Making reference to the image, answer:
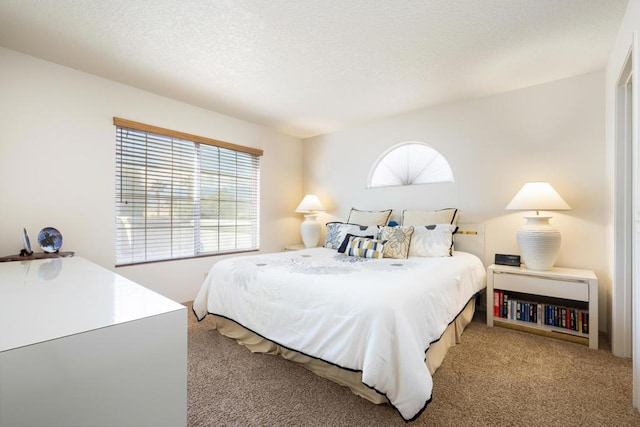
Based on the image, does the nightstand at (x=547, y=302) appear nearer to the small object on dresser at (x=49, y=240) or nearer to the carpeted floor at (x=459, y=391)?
the carpeted floor at (x=459, y=391)

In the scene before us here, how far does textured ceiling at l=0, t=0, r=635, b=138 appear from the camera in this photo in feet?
6.13

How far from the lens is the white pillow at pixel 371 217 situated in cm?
362

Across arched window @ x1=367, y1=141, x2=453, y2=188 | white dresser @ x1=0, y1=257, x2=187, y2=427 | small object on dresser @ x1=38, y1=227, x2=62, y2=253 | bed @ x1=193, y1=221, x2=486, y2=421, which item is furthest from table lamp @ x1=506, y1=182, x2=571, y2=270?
small object on dresser @ x1=38, y1=227, x2=62, y2=253

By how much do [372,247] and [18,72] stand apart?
11.1 feet

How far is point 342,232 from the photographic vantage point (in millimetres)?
3439

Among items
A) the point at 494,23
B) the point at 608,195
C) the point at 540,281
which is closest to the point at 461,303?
the point at 540,281

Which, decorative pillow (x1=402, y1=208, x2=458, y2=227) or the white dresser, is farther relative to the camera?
decorative pillow (x1=402, y1=208, x2=458, y2=227)

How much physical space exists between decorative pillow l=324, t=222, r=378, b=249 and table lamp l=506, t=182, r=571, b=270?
1.34m

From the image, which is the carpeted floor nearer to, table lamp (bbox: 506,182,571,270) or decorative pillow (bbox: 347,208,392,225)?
table lamp (bbox: 506,182,571,270)

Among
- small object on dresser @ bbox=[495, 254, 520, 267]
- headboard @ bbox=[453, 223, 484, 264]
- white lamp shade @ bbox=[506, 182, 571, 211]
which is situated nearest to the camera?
white lamp shade @ bbox=[506, 182, 571, 211]

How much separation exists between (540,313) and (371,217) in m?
1.90

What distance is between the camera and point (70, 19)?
1.97 meters

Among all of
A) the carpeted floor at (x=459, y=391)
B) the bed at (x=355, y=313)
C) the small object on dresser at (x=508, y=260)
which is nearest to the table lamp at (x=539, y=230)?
the small object on dresser at (x=508, y=260)

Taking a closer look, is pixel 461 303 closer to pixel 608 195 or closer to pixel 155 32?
pixel 608 195
